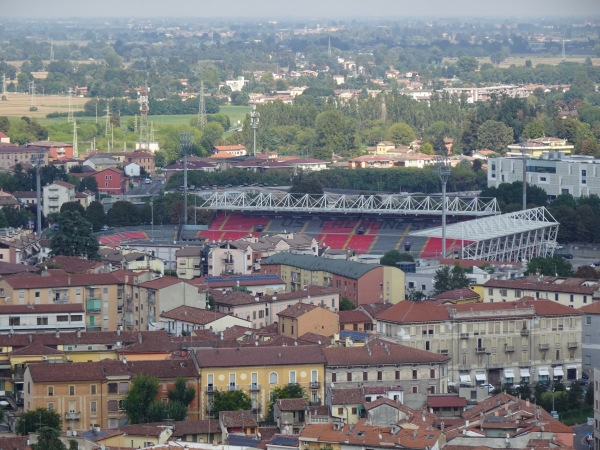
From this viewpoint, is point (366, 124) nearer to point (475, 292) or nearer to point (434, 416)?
point (475, 292)

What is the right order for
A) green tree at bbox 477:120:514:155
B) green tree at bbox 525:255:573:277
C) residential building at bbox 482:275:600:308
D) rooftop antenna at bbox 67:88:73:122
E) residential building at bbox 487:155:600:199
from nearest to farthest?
residential building at bbox 482:275:600:308
green tree at bbox 525:255:573:277
residential building at bbox 487:155:600:199
green tree at bbox 477:120:514:155
rooftop antenna at bbox 67:88:73:122

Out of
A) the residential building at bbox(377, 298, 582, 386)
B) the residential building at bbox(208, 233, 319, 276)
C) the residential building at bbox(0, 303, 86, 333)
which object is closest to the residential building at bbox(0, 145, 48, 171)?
the residential building at bbox(208, 233, 319, 276)

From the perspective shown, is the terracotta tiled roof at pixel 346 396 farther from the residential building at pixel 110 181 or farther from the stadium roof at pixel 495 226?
the residential building at pixel 110 181

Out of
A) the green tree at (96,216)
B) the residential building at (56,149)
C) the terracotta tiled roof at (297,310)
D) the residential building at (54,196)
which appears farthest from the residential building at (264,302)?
the residential building at (56,149)

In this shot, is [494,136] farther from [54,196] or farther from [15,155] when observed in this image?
[54,196]

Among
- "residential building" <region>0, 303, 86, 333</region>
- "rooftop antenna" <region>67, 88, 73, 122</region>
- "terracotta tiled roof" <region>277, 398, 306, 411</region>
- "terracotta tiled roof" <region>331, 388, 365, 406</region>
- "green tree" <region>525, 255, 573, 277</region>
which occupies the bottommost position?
"rooftop antenna" <region>67, 88, 73, 122</region>

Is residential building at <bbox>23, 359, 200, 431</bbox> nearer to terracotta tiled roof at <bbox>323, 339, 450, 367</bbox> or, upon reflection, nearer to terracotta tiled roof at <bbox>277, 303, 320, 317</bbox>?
terracotta tiled roof at <bbox>323, 339, 450, 367</bbox>

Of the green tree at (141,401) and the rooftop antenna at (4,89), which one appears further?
the rooftop antenna at (4,89)
